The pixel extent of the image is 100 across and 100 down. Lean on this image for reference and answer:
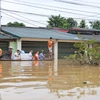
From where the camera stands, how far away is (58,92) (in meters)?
5.53

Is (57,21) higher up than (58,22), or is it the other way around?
(57,21)

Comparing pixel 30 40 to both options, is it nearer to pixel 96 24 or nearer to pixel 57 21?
pixel 57 21

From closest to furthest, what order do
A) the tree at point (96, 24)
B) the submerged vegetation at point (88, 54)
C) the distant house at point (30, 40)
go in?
the submerged vegetation at point (88, 54) < the distant house at point (30, 40) < the tree at point (96, 24)

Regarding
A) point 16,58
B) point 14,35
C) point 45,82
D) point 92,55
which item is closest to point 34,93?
point 45,82

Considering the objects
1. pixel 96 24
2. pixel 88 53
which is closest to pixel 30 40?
pixel 88 53

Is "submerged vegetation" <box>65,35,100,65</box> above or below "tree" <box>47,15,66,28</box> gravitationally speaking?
below

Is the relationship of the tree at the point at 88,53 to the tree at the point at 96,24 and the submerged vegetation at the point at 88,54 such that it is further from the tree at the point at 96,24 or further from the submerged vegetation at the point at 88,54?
the tree at the point at 96,24

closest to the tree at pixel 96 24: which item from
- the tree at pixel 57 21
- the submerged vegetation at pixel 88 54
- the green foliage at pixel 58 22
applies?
the green foliage at pixel 58 22

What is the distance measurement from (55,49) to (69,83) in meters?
19.8

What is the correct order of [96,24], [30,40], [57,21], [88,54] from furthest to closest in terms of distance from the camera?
[96,24] → [57,21] → [30,40] → [88,54]

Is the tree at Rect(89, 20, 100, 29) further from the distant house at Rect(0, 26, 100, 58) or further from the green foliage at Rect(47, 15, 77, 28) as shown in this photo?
the distant house at Rect(0, 26, 100, 58)

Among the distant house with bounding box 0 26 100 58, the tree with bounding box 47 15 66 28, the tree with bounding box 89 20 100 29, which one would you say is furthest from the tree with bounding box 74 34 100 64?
the tree with bounding box 89 20 100 29

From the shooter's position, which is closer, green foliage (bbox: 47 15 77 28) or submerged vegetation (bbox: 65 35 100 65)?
submerged vegetation (bbox: 65 35 100 65)

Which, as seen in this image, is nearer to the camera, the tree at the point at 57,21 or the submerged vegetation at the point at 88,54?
the submerged vegetation at the point at 88,54
